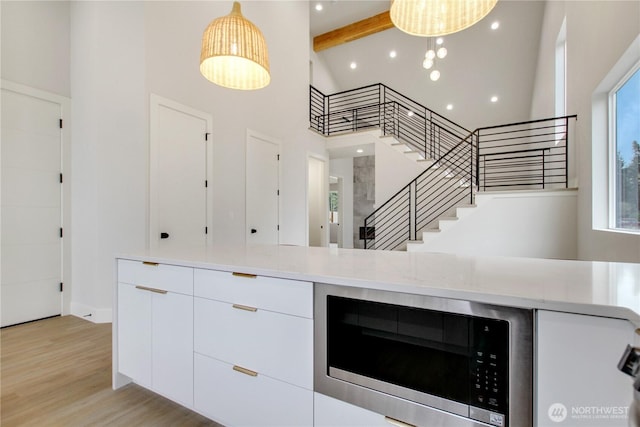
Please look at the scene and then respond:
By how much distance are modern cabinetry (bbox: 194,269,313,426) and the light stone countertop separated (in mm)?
88

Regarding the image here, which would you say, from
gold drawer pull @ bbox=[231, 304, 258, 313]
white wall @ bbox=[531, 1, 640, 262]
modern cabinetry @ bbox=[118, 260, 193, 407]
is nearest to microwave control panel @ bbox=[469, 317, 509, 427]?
gold drawer pull @ bbox=[231, 304, 258, 313]

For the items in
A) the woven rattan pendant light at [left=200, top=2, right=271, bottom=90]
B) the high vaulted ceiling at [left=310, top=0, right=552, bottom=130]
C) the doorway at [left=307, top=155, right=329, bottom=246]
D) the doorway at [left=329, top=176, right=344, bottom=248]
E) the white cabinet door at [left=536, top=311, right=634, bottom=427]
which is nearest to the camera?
the white cabinet door at [left=536, top=311, right=634, bottom=427]

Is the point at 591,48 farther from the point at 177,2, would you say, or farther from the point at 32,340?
the point at 32,340

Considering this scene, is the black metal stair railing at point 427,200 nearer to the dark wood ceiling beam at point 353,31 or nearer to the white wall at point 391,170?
the white wall at point 391,170

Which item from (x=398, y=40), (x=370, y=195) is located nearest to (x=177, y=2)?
(x=398, y=40)

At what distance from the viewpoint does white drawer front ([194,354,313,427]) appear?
3.60ft

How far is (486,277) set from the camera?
0.96 m

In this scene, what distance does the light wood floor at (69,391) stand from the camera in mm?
1531

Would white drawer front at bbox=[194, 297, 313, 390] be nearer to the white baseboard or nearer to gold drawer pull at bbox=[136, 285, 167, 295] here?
gold drawer pull at bbox=[136, 285, 167, 295]

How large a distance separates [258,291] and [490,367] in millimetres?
825

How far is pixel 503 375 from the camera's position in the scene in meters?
0.77

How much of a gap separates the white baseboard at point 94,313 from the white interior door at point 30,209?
0.25 meters

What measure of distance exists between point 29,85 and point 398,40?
7040 millimetres

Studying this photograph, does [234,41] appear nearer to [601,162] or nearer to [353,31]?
[601,162]
